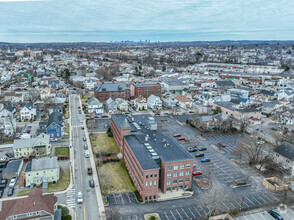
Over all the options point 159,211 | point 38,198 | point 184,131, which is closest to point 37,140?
point 38,198

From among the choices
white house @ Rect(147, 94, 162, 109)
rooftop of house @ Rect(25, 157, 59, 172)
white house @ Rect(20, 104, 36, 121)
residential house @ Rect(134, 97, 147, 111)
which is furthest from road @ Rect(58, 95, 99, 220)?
white house @ Rect(147, 94, 162, 109)

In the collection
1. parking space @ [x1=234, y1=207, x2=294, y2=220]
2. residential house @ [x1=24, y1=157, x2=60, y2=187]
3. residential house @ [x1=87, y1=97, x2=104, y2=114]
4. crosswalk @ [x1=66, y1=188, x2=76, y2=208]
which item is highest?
residential house @ [x1=87, y1=97, x2=104, y2=114]

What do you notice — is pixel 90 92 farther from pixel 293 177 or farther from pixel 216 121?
pixel 293 177

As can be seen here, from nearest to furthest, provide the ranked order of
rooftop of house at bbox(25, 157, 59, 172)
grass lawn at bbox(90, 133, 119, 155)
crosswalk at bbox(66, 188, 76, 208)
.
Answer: crosswalk at bbox(66, 188, 76, 208) → rooftop of house at bbox(25, 157, 59, 172) → grass lawn at bbox(90, 133, 119, 155)

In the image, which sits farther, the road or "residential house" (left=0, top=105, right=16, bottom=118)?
"residential house" (left=0, top=105, right=16, bottom=118)

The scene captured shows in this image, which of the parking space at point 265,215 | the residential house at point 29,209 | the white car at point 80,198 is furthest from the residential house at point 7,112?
the parking space at point 265,215

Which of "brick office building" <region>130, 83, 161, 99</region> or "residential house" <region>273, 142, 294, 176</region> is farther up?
"brick office building" <region>130, 83, 161, 99</region>

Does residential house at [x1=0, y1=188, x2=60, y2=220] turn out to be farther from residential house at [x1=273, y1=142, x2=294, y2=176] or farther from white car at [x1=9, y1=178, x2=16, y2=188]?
residential house at [x1=273, y1=142, x2=294, y2=176]
